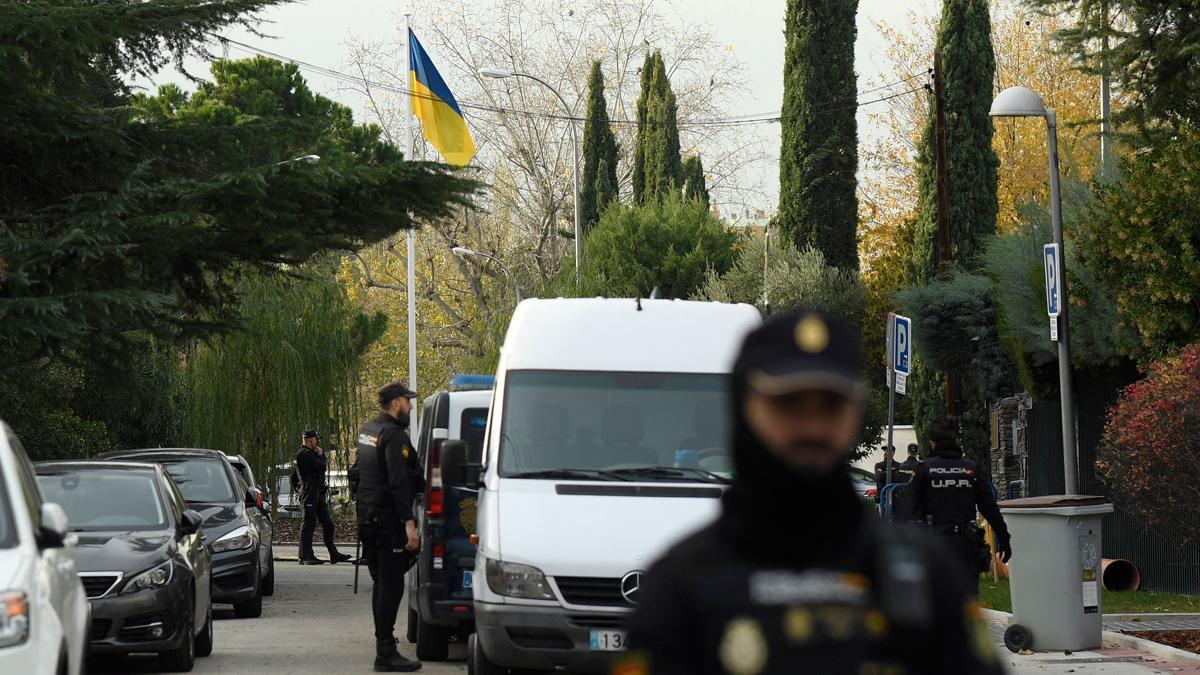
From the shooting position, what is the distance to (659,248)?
50781mm

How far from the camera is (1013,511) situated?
13.5 m

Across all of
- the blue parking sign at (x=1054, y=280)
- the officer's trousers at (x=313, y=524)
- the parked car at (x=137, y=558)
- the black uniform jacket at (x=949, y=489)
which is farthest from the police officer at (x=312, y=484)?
the black uniform jacket at (x=949, y=489)

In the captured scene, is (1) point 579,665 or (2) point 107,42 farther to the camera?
(2) point 107,42

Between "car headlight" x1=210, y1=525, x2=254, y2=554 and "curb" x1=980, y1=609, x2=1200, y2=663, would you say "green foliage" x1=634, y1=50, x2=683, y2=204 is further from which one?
"curb" x1=980, y1=609, x2=1200, y2=663

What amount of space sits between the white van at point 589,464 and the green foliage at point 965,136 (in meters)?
25.2

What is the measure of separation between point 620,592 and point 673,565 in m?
7.43

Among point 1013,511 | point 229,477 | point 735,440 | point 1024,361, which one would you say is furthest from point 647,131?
point 735,440

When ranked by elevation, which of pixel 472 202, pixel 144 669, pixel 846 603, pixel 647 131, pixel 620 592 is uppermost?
pixel 647 131

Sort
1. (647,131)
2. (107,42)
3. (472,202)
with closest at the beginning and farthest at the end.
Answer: (107,42) < (472,202) < (647,131)

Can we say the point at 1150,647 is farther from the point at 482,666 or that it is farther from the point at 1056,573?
the point at 482,666

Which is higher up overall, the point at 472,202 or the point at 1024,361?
the point at 472,202

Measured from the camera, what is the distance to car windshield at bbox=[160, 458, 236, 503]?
64.0 feet

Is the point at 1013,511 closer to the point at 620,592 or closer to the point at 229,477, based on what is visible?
the point at 620,592

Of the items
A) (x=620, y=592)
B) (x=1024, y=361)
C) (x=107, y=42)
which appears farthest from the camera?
(x=1024, y=361)
